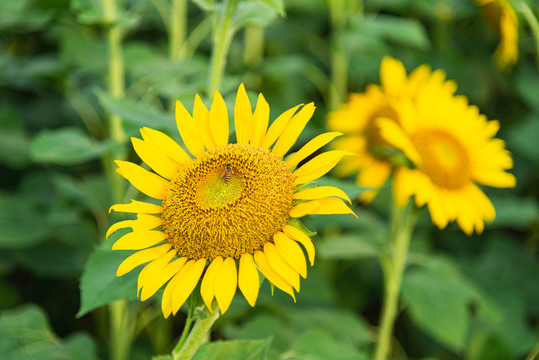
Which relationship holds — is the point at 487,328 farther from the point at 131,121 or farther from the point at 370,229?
the point at 131,121

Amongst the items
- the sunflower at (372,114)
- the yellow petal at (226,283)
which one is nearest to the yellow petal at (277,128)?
the yellow petal at (226,283)

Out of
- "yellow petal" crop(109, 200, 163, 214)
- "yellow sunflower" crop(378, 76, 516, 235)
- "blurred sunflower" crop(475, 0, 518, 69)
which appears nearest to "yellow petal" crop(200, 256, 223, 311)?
Answer: "yellow petal" crop(109, 200, 163, 214)

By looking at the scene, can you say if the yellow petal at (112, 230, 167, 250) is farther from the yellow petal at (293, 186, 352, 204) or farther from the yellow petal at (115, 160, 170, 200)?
the yellow petal at (293, 186, 352, 204)

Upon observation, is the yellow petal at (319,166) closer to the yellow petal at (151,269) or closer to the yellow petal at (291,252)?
the yellow petal at (291,252)

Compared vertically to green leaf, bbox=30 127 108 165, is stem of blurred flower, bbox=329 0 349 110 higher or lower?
higher

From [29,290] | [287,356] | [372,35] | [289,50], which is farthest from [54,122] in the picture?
[287,356]

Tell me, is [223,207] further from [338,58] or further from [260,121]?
[338,58]

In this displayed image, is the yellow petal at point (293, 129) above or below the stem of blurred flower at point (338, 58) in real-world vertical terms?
below
